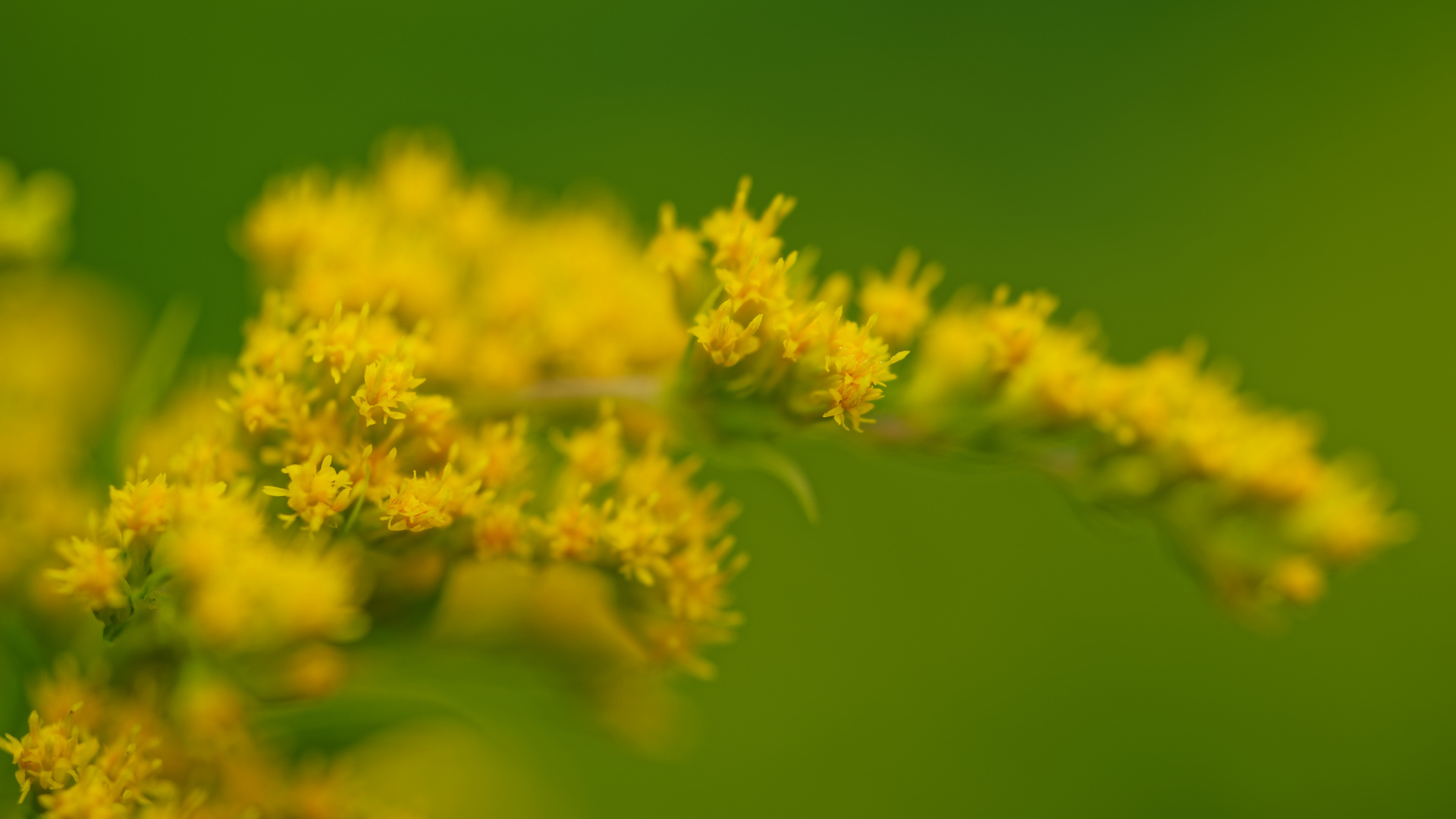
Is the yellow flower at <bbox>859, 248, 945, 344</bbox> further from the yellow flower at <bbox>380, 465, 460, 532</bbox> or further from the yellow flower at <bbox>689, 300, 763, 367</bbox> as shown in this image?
the yellow flower at <bbox>380, 465, 460, 532</bbox>

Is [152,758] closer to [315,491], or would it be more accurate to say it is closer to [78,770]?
[78,770]

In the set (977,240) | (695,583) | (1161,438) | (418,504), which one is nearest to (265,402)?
(418,504)

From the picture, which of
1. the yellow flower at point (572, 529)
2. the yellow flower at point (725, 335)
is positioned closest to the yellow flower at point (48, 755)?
the yellow flower at point (572, 529)

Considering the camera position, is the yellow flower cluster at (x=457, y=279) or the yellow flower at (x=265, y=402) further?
the yellow flower cluster at (x=457, y=279)

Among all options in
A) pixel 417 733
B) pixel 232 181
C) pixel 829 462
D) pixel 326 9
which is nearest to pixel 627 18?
pixel 326 9

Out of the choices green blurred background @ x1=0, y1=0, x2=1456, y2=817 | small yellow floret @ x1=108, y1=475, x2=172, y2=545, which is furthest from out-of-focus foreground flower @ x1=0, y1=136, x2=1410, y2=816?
green blurred background @ x1=0, y1=0, x2=1456, y2=817

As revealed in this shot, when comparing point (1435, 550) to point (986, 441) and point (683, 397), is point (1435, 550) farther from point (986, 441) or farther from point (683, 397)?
point (683, 397)

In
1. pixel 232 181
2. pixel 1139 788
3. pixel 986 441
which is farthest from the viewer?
pixel 232 181

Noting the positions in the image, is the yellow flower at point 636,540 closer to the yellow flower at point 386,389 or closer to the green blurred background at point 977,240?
the yellow flower at point 386,389
